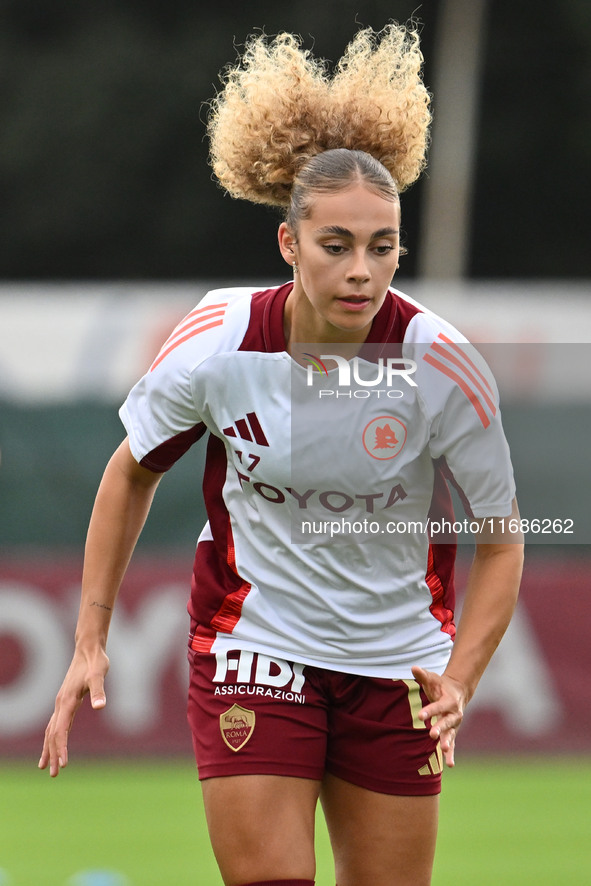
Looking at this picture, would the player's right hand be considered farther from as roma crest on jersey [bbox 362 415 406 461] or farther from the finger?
as roma crest on jersey [bbox 362 415 406 461]

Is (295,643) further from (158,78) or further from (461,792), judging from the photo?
(158,78)

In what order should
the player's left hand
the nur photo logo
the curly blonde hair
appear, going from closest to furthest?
1. the player's left hand
2. the nur photo logo
3. the curly blonde hair

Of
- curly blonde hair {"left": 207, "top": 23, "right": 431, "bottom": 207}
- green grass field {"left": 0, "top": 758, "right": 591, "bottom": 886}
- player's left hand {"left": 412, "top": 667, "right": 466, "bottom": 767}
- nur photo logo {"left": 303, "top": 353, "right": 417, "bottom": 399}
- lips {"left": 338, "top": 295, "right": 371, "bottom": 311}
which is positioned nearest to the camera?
player's left hand {"left": 412, "top": 667, "right": 466, "bottom": 767}

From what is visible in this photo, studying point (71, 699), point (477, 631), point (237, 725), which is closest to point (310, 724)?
point (237, 725)

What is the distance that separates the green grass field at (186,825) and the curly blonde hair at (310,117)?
3297 mm

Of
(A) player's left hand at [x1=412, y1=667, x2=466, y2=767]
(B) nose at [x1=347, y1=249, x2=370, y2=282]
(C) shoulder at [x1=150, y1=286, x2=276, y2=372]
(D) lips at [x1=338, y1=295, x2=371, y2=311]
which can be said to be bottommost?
(A) player's left hand at [x1=412, y1=667, x2=466, y2=767]

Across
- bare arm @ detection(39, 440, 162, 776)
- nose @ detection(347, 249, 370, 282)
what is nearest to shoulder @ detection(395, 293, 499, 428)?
nose @ detection(347, 249, 370, 282)

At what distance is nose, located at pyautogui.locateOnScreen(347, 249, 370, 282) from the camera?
373 cm

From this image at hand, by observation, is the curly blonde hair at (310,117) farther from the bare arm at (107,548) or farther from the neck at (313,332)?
the bare arm at (107,548)

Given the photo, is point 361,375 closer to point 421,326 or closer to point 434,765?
point 421,326

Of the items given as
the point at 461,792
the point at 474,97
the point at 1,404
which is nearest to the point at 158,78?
the point at 474,97

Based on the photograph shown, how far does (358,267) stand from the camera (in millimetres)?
3734

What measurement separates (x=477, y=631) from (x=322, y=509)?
1.66 ft

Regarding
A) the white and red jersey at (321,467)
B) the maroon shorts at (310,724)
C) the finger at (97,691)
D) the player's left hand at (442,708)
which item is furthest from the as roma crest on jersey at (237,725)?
the player's left hand at (442,708)
